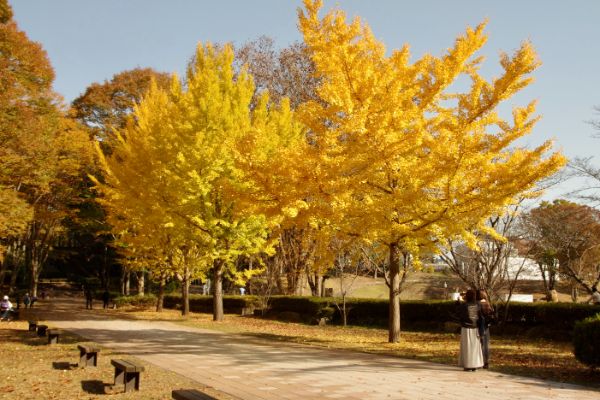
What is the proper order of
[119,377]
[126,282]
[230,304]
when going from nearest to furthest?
[119,377], [230,304], [126,282]

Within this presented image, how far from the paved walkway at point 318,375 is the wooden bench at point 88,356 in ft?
3.10

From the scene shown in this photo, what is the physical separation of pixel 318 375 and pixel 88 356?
13.0 feet

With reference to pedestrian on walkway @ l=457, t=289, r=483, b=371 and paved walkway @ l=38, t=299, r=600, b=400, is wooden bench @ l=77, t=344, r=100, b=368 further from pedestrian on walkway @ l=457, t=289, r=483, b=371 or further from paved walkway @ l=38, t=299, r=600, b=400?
pedestrian on walkway @ l=457, t=289, r=483, b=371

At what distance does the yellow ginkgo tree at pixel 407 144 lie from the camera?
9.20 m

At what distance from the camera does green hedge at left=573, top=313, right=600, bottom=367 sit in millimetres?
7489

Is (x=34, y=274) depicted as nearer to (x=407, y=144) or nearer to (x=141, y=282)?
(x=141, y=282)

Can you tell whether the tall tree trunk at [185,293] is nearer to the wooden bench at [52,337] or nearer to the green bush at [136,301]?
the green bush at [136,301]

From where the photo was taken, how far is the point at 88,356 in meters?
8.57

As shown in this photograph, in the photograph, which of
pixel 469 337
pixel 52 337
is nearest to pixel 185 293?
pixel 52 337

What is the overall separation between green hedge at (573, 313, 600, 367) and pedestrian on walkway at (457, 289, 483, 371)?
143 cm

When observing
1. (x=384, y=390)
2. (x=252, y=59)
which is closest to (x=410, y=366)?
(x=384, y=390)

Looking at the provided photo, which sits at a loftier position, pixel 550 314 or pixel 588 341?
pixel 588 341

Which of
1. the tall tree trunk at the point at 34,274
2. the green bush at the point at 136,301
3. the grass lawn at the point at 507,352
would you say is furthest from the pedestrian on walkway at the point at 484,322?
the tall tree trunk at the point at 34,274

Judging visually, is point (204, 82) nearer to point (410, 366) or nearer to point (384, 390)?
point (410, 366)
